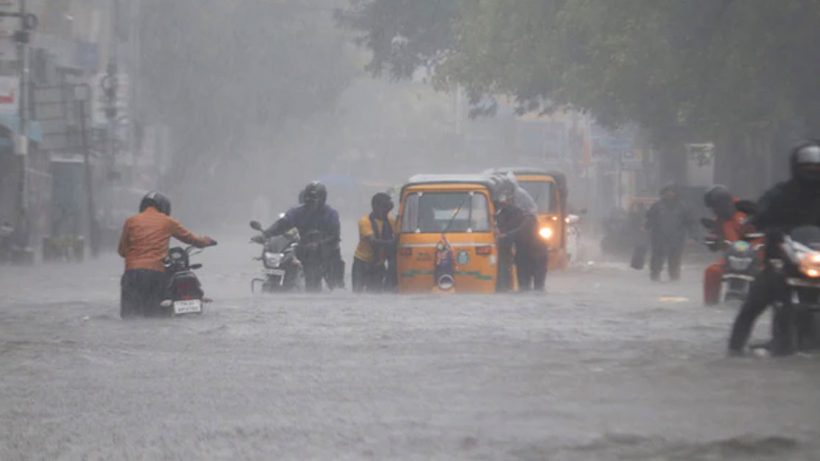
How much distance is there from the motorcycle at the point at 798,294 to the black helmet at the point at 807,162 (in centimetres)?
35

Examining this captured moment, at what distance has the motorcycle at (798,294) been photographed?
11.4m

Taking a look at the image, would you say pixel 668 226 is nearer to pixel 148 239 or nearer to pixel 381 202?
pixel 381 202

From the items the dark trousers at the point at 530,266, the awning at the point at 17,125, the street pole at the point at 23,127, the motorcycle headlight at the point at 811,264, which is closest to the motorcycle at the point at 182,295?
the motorcycle headlight at the point at 811,264

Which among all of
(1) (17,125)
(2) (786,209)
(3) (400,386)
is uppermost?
(1) (17,125)

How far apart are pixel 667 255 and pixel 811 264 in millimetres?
19384

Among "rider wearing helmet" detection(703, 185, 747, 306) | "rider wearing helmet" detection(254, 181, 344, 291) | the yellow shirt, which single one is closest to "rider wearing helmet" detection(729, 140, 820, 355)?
"rider wearing helmet" detection(703, 185, 747, 306)

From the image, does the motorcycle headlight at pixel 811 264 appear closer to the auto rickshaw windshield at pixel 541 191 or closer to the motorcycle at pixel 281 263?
the motorcycle at pixel 281 263

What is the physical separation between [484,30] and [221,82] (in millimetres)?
31746

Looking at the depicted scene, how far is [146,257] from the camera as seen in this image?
56.6 ft

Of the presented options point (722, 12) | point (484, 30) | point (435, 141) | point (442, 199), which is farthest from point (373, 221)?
point (435, 141)

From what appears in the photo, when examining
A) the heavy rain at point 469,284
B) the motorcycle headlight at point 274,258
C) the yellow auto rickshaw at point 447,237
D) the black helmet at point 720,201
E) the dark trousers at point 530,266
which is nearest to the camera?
the heavy rain at point 469,284

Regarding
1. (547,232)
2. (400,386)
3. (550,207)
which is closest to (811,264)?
(400,386)

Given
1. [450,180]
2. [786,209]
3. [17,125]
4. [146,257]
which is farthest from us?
[17,125]

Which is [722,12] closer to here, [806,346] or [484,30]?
[484,30]
